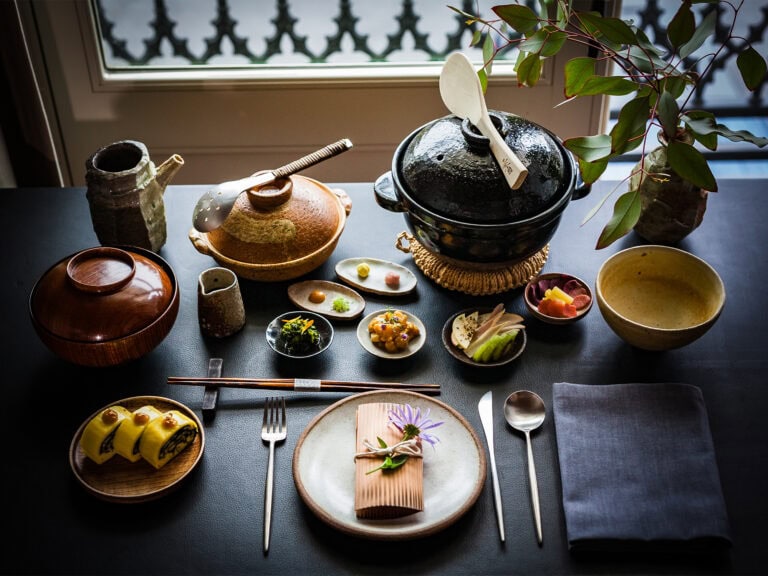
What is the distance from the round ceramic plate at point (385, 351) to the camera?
129 cm

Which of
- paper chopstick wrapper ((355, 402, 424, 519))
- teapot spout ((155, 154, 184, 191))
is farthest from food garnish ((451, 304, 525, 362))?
teapot spout ((155, 154, 184, 191))

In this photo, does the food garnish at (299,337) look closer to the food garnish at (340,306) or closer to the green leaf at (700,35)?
the food garnish at (340,306)

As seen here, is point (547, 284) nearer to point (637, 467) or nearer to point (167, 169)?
point (637, 467)

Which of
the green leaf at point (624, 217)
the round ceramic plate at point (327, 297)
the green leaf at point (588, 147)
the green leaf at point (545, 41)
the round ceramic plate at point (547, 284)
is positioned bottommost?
the round ceramic plate at point (327, 297)

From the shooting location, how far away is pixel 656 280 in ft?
4.50

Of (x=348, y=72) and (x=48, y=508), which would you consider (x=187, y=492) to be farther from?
(x=348, y=72)

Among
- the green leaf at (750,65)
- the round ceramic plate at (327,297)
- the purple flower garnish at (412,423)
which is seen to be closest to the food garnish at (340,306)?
the round ceramic plate at (327,297)

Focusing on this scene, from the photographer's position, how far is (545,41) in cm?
125

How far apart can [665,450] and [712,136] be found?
489mm

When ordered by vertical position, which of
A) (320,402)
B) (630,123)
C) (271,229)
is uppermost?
(630,123)

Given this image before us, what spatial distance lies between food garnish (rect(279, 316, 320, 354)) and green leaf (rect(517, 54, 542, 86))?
22.0 inches

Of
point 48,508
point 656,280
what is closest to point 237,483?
point 48,508

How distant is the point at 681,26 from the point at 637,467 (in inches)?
25.5

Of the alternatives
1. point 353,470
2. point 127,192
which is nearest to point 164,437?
point 353,470
